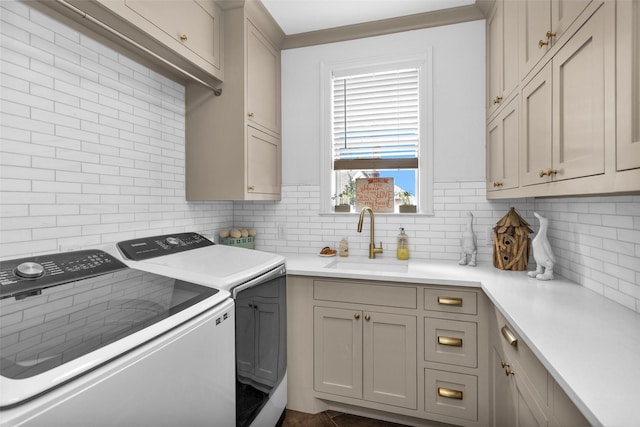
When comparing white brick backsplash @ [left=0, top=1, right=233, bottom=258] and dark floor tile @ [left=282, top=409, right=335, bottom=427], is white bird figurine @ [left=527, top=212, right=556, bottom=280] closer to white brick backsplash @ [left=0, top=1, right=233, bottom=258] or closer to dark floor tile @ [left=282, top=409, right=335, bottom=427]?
dark floor tile @ [left=282, top=409, right=335, bottom=427]

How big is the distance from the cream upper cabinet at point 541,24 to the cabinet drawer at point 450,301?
1144 millimetres

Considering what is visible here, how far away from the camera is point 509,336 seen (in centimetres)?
129

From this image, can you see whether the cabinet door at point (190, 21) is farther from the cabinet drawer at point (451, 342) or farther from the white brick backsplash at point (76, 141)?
the cabinet drawer at point (451, 342)

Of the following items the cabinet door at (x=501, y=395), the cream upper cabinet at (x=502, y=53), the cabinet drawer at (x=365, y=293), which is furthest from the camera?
the cabinet drawer at (x=365, y=293)

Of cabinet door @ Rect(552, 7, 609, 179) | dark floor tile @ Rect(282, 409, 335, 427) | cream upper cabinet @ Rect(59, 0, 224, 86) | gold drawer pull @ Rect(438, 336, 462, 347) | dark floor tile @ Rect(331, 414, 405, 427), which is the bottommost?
dark floor tile @ Rect(331, 414, 405, 427)

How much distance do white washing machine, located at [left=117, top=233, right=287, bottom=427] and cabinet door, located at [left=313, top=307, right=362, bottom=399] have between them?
0.21 meters

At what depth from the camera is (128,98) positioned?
1.83 metres

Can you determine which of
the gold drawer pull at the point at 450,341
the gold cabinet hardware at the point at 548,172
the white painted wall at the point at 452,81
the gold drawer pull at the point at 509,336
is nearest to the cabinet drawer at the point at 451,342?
the gold drawer pull at the point at 450,341

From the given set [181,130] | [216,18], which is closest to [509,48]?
[216,18]

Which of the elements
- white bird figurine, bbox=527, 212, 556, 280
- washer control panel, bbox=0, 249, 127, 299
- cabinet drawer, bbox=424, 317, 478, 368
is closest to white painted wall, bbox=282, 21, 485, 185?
white bird figurine, bbox=527, 212, 556, 280

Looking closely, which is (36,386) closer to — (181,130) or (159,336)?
(159,336)

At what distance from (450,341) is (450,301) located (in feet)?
0.73

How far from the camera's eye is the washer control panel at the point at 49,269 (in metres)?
1.14

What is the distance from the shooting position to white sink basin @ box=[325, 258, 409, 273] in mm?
2352
